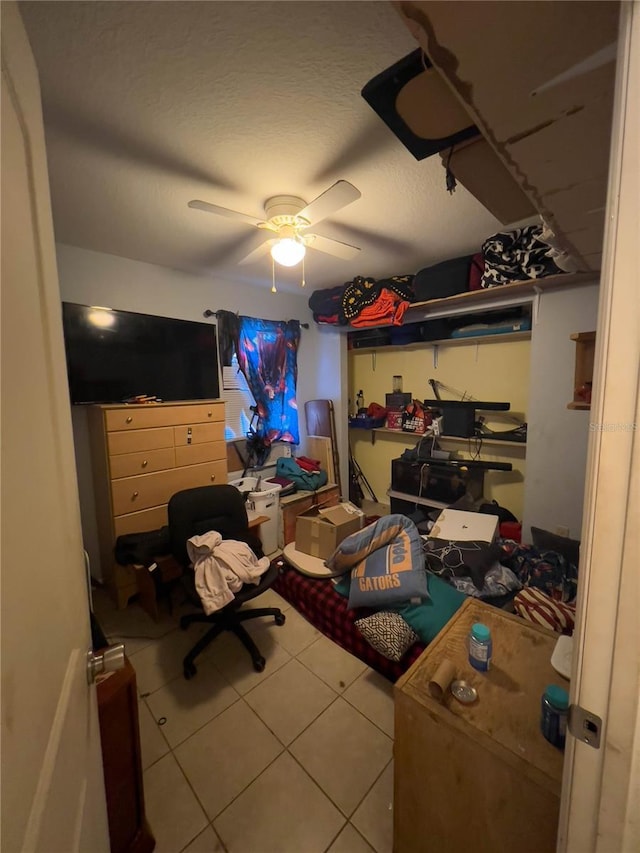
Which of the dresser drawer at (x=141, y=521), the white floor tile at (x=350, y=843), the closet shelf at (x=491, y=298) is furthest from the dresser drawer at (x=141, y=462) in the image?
the closet shelf at (x=491, y=298)

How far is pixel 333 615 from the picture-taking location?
201cm

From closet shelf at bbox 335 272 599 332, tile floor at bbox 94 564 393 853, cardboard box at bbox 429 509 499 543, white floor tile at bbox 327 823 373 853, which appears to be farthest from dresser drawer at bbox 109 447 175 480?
closet shelf at bbox 335 272 599 332

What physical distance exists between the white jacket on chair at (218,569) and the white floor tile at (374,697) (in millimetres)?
756

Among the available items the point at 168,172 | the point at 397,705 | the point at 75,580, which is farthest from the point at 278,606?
the point at 168,172

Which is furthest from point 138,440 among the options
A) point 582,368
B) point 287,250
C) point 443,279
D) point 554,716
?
point 582,368

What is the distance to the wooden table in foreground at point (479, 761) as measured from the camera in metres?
0.78

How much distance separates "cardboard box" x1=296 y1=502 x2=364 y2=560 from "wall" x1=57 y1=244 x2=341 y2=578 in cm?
157

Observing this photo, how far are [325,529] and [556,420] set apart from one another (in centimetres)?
185

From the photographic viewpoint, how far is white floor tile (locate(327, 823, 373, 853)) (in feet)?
3.73

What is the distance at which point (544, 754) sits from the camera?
80 cm

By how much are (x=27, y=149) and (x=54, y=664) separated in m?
0.79

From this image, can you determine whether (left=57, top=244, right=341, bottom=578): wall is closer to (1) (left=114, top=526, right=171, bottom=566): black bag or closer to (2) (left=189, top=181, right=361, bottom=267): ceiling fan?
(1) (left=114, top=526, right=171, bottom=566): black bag

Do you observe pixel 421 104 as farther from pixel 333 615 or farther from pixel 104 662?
pixel 333 615

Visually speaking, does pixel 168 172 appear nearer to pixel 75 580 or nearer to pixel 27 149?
pixel 27 149
